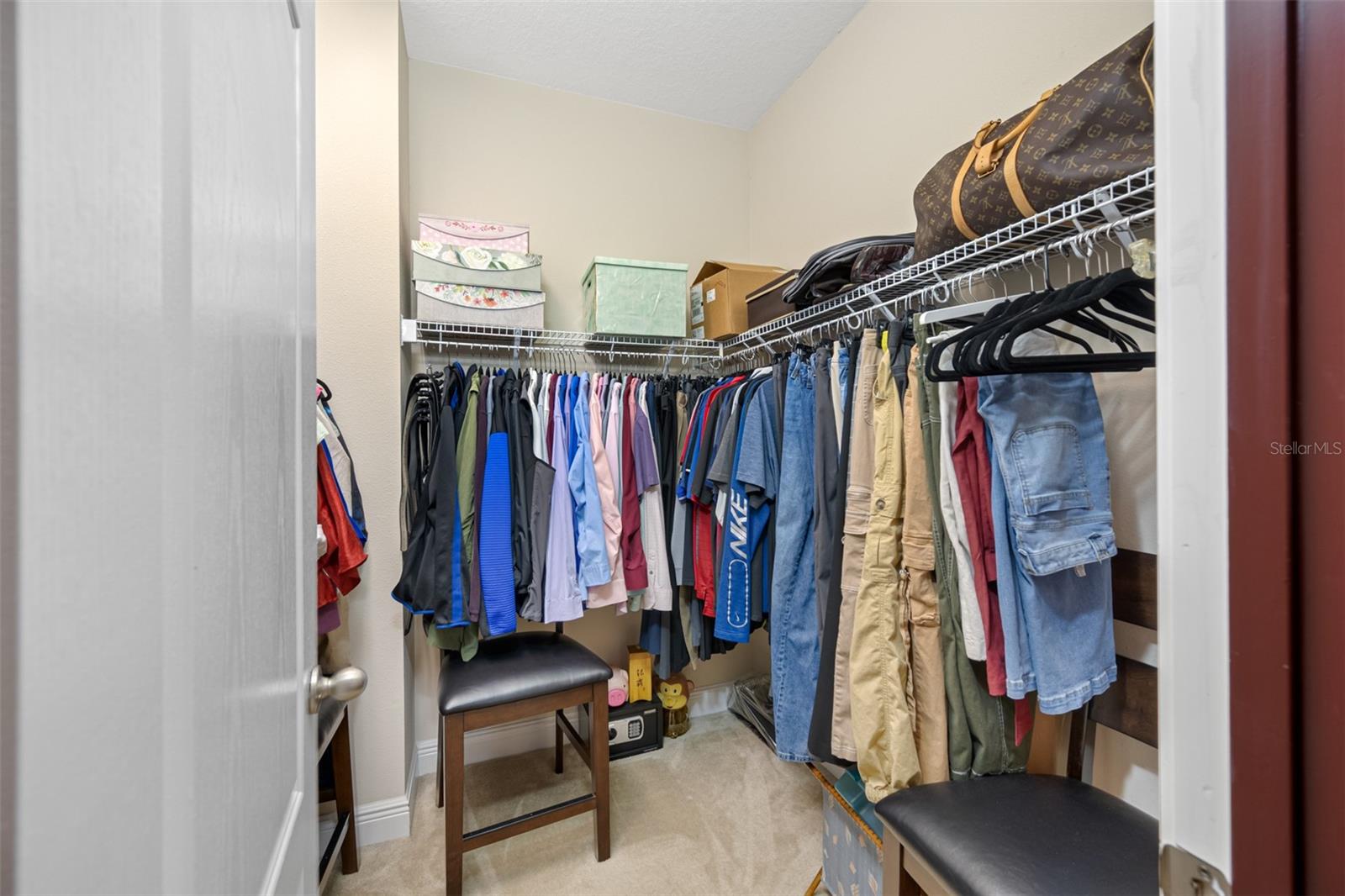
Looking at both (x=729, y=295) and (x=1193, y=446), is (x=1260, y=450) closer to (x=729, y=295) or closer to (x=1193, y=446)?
(x=1193, y=446)

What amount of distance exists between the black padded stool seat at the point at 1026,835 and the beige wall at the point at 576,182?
1493 mm

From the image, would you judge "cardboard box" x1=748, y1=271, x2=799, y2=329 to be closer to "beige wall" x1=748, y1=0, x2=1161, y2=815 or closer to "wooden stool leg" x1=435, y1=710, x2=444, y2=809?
"beige wall" x1=748, y1=0, x2=1161, y2=815

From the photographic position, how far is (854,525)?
1.24 metres

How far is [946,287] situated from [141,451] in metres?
1.41

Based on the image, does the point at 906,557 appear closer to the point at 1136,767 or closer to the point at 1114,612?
the point at 1114,612

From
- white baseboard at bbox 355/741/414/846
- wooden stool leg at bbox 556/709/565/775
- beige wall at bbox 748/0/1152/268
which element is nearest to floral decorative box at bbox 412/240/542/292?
beige wall at bbox 748/0/1152/268

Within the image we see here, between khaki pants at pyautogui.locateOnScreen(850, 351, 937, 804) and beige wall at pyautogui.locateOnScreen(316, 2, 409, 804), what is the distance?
1.43 m


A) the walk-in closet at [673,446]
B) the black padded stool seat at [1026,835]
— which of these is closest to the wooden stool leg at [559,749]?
the walk-in closet at [673,446]

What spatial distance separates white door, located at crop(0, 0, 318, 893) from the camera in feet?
0.69

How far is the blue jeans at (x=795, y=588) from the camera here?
1.39 meters

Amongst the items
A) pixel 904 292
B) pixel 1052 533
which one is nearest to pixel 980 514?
pixel 1052 533

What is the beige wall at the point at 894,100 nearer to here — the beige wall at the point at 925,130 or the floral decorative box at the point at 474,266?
the beige wall at the point at 925,130

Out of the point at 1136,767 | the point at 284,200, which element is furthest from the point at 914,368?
the point at 284,200


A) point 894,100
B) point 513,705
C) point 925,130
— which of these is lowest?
point 513,705
